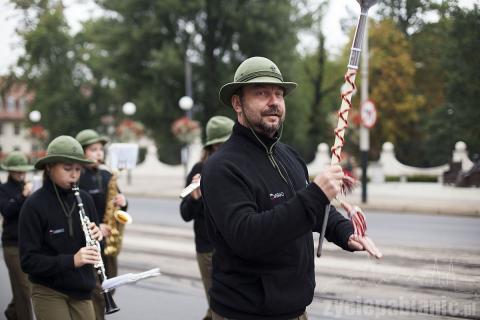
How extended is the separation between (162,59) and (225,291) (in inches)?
1147

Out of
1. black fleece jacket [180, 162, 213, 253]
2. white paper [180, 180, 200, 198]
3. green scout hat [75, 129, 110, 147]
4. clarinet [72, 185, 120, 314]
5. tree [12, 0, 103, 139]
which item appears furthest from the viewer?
tree [12, 0, 103, 139]

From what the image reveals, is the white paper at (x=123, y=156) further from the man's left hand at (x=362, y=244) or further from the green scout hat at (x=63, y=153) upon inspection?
the man's left hand at (x=362, y=244)

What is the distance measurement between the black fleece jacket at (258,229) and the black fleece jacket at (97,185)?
3356 mm

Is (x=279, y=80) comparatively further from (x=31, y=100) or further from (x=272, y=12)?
(x=31, y=100)

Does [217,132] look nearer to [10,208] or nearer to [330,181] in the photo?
[10,208]

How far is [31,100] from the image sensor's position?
46.0m

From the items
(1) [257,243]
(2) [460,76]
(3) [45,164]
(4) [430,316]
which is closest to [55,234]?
(3) [45,164]

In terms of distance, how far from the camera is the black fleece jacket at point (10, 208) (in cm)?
589

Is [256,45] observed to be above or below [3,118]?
above

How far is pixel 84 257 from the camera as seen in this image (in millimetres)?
3914

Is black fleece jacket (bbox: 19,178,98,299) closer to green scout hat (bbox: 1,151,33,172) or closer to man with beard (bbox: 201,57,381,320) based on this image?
man with beard (bbox: 201,57,381,320)

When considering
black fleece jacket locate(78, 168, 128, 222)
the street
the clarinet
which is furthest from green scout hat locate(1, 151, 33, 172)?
the clarinet

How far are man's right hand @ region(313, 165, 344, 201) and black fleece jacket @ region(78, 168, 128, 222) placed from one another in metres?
4.02

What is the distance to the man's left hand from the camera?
283 centimetres
